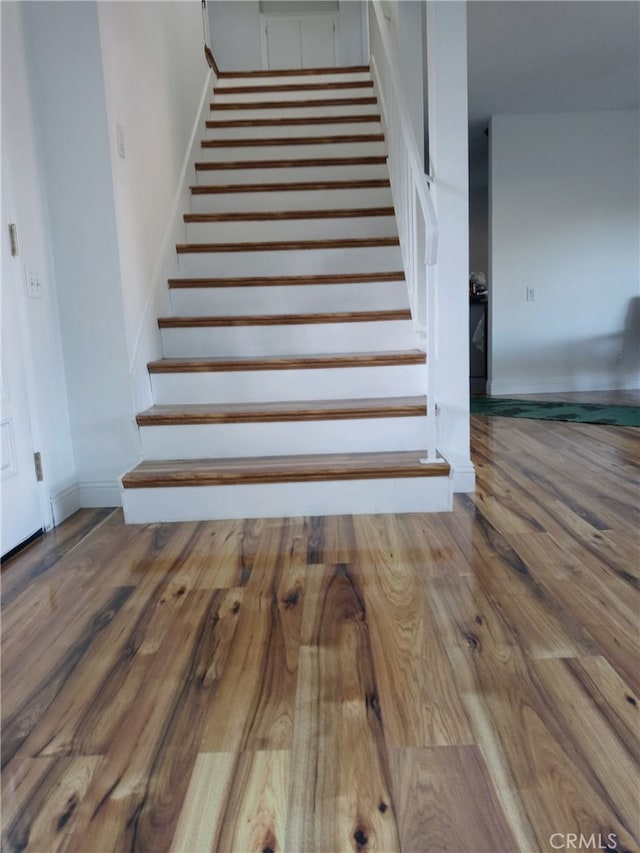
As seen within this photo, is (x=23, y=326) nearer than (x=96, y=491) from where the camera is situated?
Yes

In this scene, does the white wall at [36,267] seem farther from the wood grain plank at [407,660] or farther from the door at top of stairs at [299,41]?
the door at top of stairs at [299,41]

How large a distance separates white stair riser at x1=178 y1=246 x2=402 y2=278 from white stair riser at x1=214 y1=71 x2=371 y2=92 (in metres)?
2.10

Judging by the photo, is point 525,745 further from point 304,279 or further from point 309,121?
point 309,121

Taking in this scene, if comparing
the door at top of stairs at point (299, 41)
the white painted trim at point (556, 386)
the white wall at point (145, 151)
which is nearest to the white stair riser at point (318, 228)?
the white wall at point (145, 151)

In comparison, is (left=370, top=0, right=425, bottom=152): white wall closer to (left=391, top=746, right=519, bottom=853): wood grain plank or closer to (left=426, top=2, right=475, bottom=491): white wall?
(left=426, top=2, right=475, bottom=491): white wall

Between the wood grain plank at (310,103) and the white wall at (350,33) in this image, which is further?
the white wall at (350,33)

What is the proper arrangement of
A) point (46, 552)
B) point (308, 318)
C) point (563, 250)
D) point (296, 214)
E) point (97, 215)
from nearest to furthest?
point (46, 552) < point (97, 215) < point (308, 318) < point (296, 214) < point (563, 250)

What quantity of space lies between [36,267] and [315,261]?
138 centimetres

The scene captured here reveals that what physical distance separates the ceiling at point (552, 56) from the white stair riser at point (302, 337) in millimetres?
1999

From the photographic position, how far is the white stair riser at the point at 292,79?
4.45m

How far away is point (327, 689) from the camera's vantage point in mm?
1122

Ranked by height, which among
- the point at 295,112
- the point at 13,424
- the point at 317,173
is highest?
the point at 295,112

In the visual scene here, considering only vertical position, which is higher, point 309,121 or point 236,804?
point 309,121

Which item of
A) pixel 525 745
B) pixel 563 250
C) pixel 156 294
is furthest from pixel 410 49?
pixel 525 745
